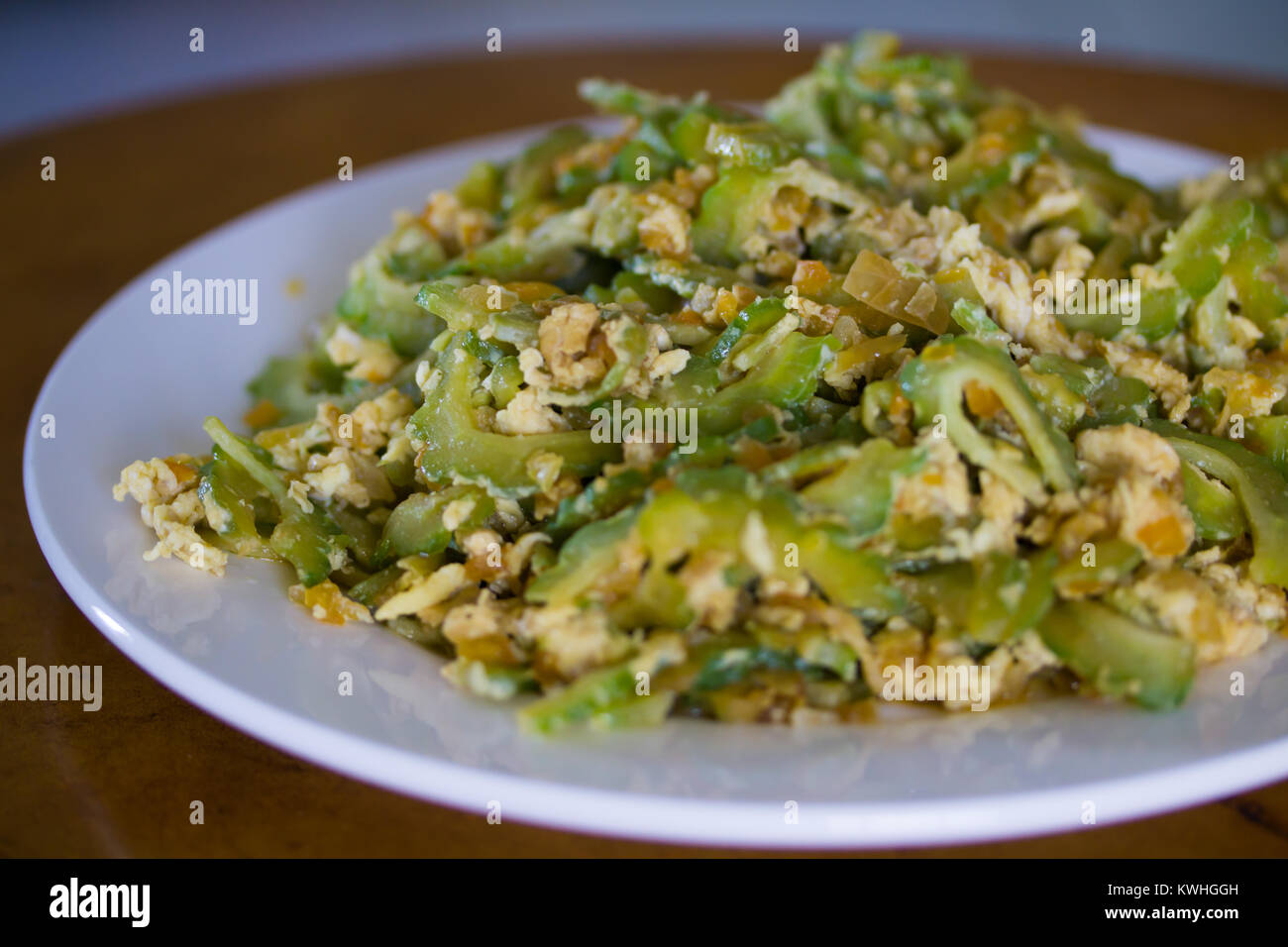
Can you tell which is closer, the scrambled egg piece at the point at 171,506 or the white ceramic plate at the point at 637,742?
the white ceramic plate at the point at 637,742

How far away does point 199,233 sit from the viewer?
4020mm

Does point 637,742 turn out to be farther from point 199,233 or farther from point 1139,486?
point 199,233

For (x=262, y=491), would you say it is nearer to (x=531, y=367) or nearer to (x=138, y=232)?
(x=531, y=367)

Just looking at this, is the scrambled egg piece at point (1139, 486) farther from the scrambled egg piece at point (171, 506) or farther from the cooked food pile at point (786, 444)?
the scrambled egg piece at point (171, 506)

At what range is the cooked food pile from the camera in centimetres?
189

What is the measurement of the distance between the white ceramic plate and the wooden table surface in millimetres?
183

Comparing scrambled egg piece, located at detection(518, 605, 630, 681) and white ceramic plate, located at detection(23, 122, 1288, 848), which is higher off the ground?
scrambled egg piece, located at detection(518, 605, 630, 681)

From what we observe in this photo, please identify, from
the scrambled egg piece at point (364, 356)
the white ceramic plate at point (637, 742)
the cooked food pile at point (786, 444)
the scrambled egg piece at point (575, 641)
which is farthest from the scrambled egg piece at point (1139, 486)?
the scrambled egg piece at point (364, 356)

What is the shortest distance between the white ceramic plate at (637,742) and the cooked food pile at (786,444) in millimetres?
63

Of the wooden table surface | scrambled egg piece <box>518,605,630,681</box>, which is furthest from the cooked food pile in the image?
the wooden table surface

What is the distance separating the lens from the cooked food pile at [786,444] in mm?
1886

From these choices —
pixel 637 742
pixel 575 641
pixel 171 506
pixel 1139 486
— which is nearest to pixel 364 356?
pixel 171 506

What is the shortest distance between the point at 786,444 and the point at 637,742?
60 centimetres

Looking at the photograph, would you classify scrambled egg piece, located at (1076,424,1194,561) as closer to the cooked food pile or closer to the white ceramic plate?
the cooked food pile
